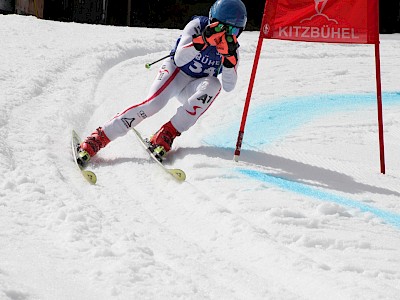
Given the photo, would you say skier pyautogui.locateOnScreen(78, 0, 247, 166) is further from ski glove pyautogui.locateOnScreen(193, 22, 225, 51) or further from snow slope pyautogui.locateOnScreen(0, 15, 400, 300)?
snow slope pyautogui.locateOnScreen(0, 15, 400, 300)

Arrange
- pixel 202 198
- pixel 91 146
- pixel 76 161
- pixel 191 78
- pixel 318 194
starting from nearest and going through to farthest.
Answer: pixel 202 198, pixel 318 194, pixel 76 161, pixel 91 146, pixel 191 78

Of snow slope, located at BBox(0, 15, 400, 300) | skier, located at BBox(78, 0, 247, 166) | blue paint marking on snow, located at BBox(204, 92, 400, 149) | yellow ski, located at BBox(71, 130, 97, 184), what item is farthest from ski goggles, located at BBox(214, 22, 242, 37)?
yellow ski, located at BBox(71, 130, 97, 184)

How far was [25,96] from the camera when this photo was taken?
6695mm

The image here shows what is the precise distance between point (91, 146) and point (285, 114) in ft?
9.08

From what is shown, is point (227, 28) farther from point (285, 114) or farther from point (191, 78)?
point (285, 114)

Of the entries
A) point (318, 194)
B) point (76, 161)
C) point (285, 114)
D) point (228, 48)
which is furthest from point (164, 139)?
point (285, 114)

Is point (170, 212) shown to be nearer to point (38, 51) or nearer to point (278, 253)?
point (278, 253)

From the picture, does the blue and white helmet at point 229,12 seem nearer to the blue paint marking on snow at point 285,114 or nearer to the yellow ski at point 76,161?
the blue paint marking on snow at point 285,114

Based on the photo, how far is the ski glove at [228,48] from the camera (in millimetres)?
→ 5309

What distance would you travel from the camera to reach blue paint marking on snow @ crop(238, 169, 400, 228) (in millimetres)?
4391

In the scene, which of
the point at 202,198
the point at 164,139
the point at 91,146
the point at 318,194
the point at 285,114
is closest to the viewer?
the point at 202,198

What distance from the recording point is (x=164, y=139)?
5496 mm

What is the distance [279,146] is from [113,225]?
265 cm

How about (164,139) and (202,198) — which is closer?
(202,198)
